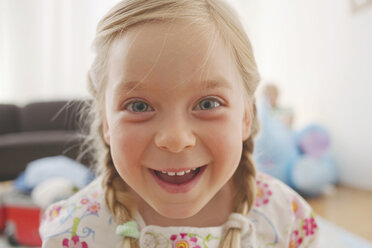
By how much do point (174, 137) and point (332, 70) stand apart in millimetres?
2539

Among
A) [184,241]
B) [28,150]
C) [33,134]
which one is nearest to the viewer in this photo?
[184,241]

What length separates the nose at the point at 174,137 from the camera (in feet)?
1.63

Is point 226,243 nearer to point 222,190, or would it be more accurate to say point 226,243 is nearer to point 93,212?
point 222,190

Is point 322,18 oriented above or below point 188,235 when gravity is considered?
above

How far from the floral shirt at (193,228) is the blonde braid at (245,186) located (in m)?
0.02

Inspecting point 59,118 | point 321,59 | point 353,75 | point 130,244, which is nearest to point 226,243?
point 130,244

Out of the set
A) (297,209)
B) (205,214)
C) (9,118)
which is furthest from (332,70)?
(9,118)

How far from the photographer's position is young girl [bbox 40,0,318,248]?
0.52m

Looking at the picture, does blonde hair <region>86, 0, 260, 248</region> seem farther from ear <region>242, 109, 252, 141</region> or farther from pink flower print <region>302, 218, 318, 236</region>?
pink flower print <region>302, 218, 318, 236</region>

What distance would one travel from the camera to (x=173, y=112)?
0.51 metres

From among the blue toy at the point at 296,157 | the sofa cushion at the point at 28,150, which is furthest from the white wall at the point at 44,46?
the blue toy at the point at 296,157

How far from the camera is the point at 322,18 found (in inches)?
109

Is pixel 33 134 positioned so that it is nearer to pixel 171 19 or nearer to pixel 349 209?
Answer: pixel 349 209

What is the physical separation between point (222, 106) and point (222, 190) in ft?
0.74
